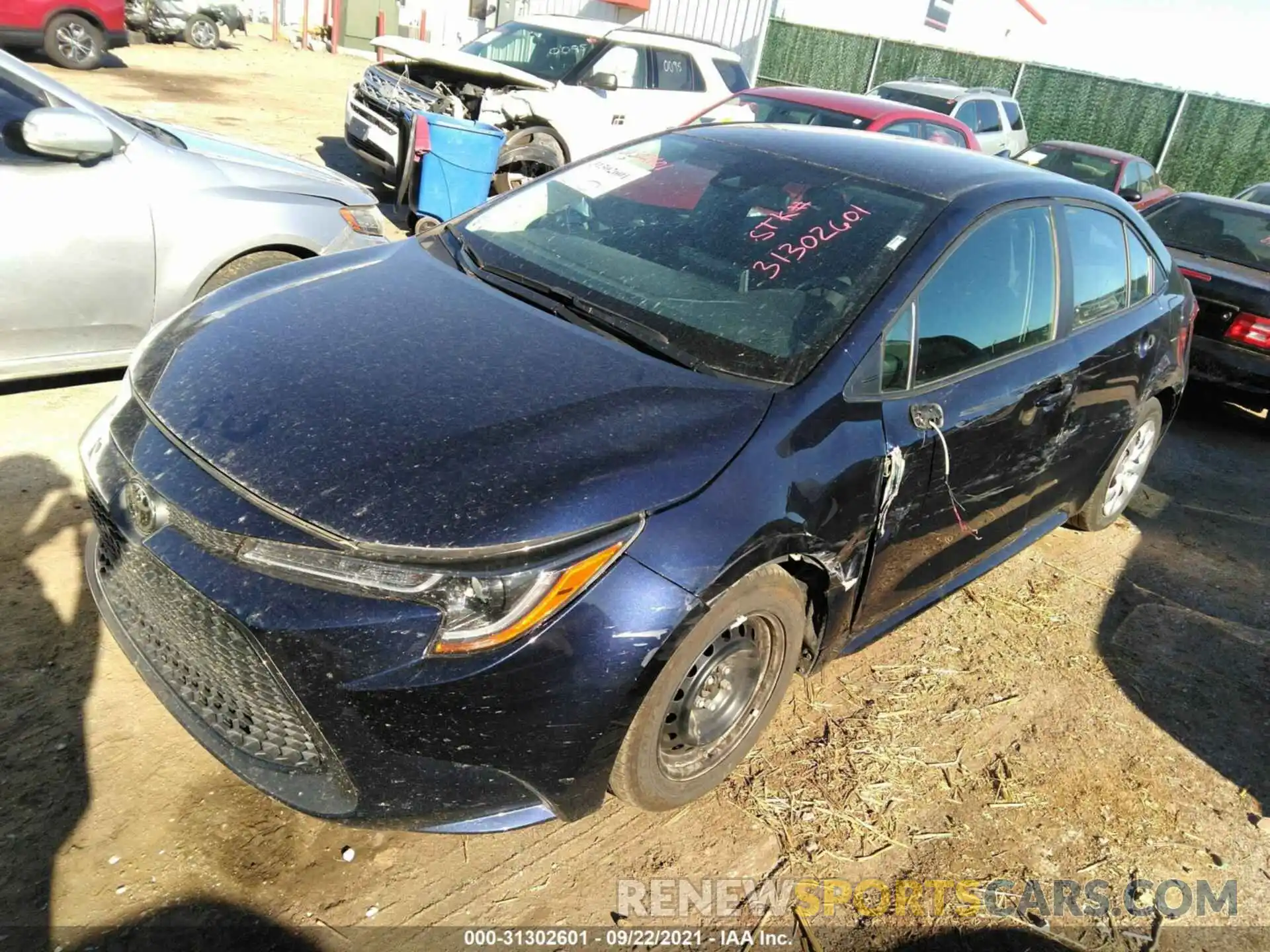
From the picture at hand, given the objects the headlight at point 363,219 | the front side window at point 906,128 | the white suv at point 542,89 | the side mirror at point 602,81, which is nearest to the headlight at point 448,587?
the headlight at point 363,219

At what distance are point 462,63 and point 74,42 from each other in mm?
7597

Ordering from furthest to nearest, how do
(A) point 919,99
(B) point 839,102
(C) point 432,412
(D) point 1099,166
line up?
(A) point 919,99, (D) point 1099,166, (B) point 839,102, (C) point 432,412

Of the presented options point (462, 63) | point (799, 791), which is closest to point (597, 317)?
point (799, 791)

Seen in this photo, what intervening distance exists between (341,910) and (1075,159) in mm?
12416

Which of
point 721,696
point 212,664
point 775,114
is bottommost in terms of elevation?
point 721,696

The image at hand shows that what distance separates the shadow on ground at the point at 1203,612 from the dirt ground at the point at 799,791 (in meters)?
0.02

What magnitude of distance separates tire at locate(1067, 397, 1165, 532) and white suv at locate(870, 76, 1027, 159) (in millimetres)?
8701

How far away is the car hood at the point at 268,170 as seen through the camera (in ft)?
14.4

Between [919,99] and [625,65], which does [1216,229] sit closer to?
[625,65]

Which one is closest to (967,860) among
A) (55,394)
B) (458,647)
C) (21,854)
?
(458,647)

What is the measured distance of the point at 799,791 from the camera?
282 centimetres

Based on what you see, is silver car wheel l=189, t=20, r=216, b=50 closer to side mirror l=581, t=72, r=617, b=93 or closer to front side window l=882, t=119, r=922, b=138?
side mirror l=581, t=72, r=617, b=93

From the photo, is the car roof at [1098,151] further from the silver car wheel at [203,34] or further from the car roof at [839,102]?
the silver car wheel at [203,34]

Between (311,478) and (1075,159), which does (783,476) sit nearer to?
(311,478)
